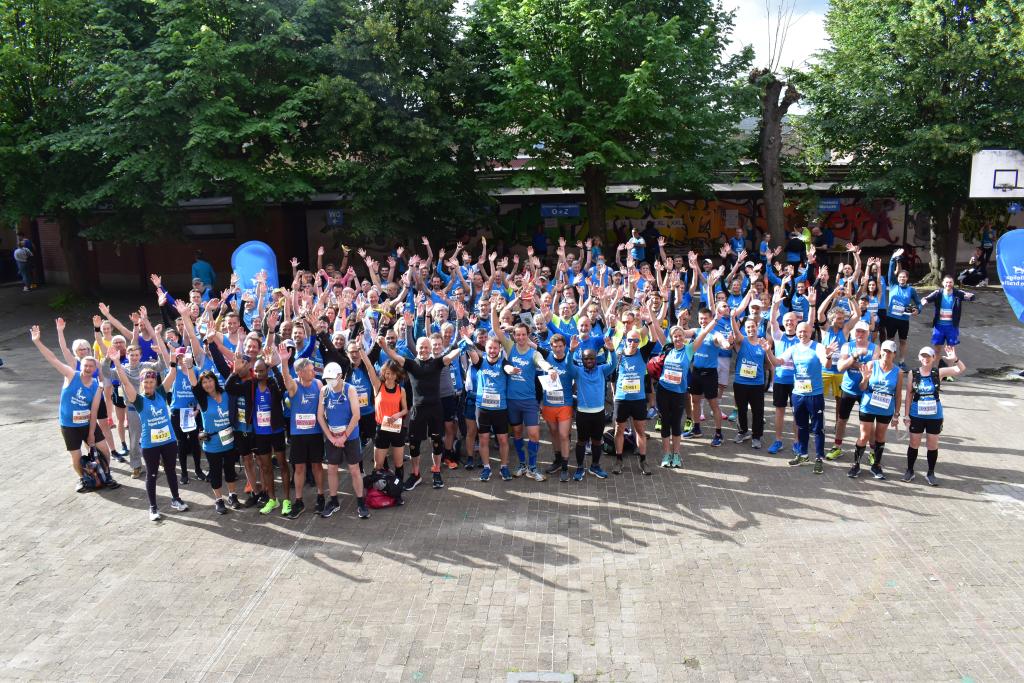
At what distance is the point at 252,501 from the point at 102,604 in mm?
2120

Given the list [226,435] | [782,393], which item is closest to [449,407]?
[226,435]

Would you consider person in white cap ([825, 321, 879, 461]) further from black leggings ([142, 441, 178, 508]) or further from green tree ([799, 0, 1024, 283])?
green tree ([799, 0, 1024, 283])

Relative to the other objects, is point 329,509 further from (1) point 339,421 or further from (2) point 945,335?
(2) point 945,335

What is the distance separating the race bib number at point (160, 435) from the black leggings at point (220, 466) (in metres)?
0.44


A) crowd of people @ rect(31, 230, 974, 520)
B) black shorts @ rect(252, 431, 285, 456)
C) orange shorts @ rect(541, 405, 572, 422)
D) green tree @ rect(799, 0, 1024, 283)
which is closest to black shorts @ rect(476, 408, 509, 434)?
crowd of people @ rect(31, 230, 974, 520)

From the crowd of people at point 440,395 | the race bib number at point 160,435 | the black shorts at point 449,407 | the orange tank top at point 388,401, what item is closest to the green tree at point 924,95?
the crowd of people at point 440,395

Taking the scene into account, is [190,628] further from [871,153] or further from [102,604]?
[871,153]

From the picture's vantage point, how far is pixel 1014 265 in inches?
537

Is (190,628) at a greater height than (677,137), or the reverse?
(677,137)

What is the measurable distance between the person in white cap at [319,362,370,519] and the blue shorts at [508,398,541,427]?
1.88m

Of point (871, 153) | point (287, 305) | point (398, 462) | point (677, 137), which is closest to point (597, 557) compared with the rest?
point (398, 462)

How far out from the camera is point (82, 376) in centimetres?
880

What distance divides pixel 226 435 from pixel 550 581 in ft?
12.2

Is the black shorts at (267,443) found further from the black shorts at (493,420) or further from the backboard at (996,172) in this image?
the backboard at (996,172)
